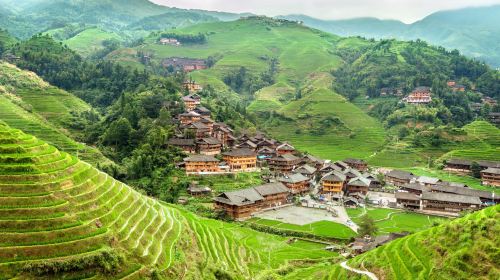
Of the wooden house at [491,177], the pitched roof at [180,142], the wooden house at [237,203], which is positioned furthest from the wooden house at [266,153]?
the wooden house at [491,177]

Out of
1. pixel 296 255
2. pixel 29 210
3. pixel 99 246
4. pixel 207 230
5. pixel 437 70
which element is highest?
pixel 437 70

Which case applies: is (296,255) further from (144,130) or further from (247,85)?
(247,85)

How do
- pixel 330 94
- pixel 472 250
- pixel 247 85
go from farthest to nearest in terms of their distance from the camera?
pixel 247 85 → pixel 330 94 → pixel 472 250

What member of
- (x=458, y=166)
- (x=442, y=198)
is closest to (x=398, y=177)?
(x=458, y=166)

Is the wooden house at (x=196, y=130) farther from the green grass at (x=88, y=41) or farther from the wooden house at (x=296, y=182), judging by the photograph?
the green grass at (x=88, y=41)

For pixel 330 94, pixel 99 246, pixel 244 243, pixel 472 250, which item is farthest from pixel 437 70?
pixel 99 246

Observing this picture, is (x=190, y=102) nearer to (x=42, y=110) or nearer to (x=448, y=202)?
(x=42, y=110)
